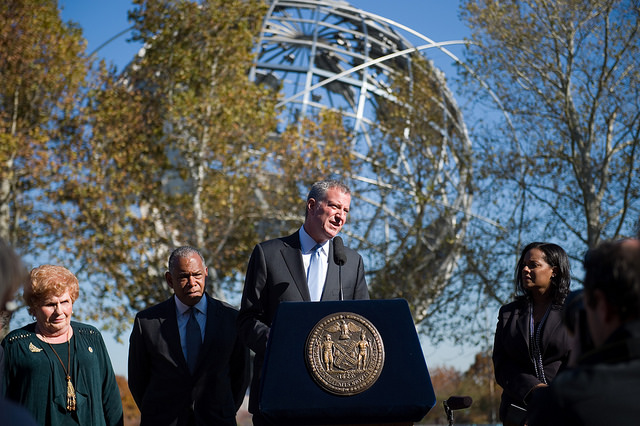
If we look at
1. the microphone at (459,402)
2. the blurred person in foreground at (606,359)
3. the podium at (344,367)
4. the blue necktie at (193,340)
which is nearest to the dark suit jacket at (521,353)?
the microphone at (459,402)

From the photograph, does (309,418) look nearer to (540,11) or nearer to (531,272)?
(531,272)

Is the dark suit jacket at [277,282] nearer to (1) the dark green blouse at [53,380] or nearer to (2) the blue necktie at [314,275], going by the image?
(2) the blue necktie at [314,275]

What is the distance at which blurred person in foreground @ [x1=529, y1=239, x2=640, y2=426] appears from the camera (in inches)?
71.4

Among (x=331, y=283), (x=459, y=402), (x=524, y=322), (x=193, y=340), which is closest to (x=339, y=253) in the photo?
(x=331, y=283)

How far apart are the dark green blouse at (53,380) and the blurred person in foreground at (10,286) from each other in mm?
2449

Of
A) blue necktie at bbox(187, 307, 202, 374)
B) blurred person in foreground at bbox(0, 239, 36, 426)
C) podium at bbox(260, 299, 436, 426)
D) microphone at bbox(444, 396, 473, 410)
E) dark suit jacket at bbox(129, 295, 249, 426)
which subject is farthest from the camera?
blue necktie at bbox(187, 307, 202, 374)

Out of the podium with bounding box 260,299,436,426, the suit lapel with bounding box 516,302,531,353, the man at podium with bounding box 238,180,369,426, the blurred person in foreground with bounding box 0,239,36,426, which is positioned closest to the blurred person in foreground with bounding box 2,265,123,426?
the man at podium with bounding box 238,180,369,426

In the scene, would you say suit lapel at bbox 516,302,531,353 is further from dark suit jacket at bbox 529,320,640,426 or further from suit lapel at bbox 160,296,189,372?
dark suit jacket at bbox 529,320,640,426

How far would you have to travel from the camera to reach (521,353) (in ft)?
14.7

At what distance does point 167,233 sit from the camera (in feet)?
62.5

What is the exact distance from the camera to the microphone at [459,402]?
3.92 m

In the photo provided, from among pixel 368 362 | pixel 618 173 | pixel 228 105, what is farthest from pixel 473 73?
pixel 368 362

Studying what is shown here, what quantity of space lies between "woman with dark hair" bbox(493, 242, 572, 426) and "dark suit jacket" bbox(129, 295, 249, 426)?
1544 mm

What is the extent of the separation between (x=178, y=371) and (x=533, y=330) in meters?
1.97
